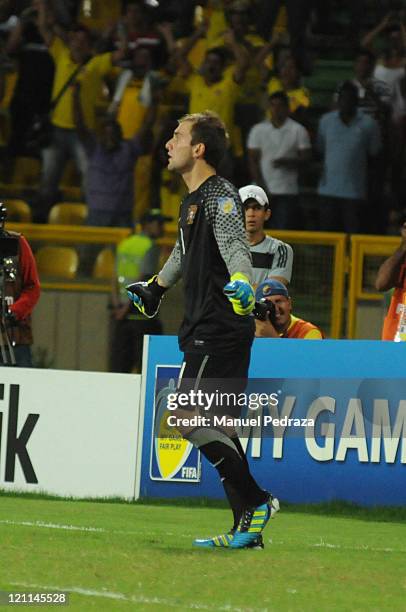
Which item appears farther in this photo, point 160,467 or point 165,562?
point 160,467

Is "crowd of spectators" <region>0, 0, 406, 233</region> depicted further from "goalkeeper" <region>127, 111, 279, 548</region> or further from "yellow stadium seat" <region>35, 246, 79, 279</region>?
"goalkeeper" <region>127, 111, 279, 548</region>

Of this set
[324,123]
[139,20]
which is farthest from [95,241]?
[139,20]

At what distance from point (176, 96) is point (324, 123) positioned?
2259mm

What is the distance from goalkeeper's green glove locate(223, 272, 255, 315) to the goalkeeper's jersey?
3723 mm

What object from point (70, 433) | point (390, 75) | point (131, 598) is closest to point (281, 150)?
point (390, 75)

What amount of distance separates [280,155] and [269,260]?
13.3ft

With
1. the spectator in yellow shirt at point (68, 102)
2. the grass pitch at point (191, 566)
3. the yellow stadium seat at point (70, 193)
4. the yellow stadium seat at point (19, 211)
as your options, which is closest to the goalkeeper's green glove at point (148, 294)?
the grass pitch at point (191, 566)

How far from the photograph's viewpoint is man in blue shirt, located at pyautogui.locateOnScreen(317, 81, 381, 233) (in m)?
13.8

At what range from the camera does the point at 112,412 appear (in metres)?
9.80

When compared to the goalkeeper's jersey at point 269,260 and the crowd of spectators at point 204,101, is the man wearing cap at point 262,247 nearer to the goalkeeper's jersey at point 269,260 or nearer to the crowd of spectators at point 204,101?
the goalkeeper's jersey at point 269,260

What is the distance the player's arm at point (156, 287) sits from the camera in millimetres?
6938

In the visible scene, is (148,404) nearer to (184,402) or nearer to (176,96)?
(184,402)

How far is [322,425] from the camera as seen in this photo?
9438 mm

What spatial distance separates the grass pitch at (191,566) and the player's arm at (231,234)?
44.3 inches
